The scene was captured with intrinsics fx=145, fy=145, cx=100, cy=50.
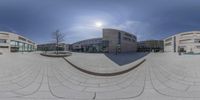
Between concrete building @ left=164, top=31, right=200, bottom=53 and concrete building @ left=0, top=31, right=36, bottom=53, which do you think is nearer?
concrete building @ left=0, top=31, right=36, bottom=53

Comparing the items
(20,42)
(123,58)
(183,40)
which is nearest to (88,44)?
(123,58)

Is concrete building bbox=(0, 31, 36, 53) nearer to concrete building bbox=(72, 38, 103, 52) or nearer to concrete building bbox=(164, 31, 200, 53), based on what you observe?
concrete building bbox=(72, 38, 103, 52)

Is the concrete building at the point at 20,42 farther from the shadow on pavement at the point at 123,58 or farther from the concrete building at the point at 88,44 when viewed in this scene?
the shadow on pavement at the point at 123,58

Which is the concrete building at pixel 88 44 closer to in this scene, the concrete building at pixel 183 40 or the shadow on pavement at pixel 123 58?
the shadow on pavement at pixel 123 58

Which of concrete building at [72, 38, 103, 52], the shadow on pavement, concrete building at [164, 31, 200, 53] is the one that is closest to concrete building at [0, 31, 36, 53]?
concrete building at [72, 38, 103, 52]

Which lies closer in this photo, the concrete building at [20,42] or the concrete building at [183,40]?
the concrete building at [20,42]

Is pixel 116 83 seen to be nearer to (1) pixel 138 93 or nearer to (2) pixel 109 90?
(2) pixel 109 90

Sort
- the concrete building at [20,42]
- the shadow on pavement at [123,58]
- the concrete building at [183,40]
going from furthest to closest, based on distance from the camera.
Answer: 1. the shadow on pavement at [123,58]
2. the concrete building at [183,40]
3. the concrete building at [20,42]

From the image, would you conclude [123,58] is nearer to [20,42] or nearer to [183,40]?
[183,40]

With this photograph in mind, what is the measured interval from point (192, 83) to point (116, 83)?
2471 mm

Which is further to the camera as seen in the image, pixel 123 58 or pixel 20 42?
pixel 123 58

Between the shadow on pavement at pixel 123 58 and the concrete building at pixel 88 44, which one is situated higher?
the concrete building at pixel 88 44

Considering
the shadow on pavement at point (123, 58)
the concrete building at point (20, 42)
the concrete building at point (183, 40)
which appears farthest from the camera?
the shadow on pavement at point (123, 58)

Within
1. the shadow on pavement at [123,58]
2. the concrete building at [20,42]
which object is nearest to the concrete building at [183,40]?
the shadow on pavement at [123,58]
